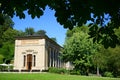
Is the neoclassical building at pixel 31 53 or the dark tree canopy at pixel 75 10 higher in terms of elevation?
the neoclassical building at pixel 31 53

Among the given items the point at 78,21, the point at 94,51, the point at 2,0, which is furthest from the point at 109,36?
the point at 94,51

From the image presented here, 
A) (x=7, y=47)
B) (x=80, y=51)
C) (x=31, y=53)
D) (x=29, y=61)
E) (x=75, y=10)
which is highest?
(x=7, y=47)

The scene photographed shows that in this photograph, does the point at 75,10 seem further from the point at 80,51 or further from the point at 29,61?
the point at 29,61

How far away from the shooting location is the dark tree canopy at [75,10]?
17.3 feet

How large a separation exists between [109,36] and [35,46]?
55.7 metres

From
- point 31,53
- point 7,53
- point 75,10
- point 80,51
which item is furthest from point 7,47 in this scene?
point 75,10

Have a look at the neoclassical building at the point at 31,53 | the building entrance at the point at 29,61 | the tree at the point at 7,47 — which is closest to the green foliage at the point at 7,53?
the tree at the point at 7,47

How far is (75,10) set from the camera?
5562mm

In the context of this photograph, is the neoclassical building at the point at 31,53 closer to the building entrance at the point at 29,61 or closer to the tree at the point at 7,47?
the building entrance at the point at 29,61

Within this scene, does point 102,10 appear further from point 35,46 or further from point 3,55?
point 3,55

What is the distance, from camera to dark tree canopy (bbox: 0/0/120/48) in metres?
5.26

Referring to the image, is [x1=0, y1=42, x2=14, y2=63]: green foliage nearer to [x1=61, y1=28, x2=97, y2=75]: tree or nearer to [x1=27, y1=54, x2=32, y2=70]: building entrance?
[x1=27, y1=54, x2=32, y2=70]: building entrance

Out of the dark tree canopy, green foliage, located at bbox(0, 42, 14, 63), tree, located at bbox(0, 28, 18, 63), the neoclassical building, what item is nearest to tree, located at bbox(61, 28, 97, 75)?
the neoclassical building

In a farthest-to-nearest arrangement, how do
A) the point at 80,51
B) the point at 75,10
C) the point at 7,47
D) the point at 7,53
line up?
the point at 7,47 → the point at 7,53 → the point at 80,51 → the point at 75,10
